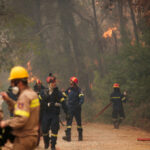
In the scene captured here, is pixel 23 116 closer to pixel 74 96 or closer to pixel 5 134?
pixel 5 134

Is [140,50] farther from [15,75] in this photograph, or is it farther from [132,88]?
[15,75]

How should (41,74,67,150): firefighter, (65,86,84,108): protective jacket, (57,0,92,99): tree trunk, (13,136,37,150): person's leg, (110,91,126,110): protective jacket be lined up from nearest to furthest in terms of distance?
(13,136,37,150): person's leg, (41,74,67,150): firefighter, (65,86,84,108): protective jacket, (110,91,126,110): protective jacket, (57,0,92,99): tree trunk

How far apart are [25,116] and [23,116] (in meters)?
0.03

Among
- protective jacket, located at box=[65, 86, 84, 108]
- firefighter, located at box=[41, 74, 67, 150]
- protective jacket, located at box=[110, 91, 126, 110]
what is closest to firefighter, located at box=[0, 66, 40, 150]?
firefighter, located at box=[41, 74, 67, 150]

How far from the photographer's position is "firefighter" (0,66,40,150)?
4.66 meters

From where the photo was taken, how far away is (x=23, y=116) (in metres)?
4.65

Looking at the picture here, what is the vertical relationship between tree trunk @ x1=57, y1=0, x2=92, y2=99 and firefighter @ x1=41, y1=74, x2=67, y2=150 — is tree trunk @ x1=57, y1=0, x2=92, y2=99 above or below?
above

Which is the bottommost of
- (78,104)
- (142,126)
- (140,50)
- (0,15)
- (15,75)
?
(142,126)

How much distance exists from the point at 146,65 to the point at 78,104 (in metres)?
8.20

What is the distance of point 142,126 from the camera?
17281 millimetres

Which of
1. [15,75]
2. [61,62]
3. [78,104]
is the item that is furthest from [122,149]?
[61,62]

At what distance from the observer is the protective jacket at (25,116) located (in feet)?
15.2

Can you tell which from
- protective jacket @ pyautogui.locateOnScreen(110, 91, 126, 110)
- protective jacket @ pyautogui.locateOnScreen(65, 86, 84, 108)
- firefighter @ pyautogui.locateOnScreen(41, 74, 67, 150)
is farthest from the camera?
protective jacket @ pyautogui.locateOnScreen(110, 91, 126, 110)

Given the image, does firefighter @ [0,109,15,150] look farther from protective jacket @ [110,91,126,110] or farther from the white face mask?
protective jacket @ [110,91,126,110]
